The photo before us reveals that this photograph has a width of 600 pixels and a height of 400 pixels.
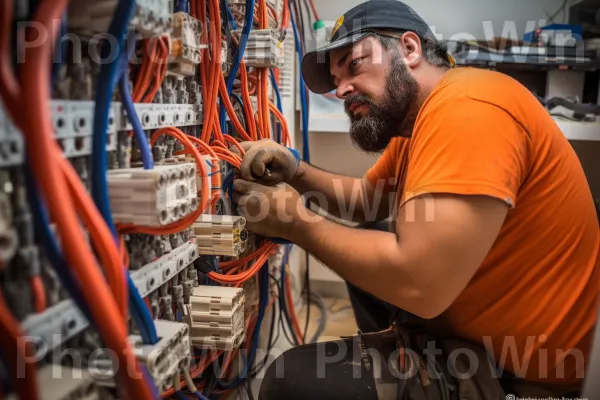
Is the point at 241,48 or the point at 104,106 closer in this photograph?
the point at 104,106

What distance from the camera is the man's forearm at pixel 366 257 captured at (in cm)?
79

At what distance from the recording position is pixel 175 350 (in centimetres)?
59

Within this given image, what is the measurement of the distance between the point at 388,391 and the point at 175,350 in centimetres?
52

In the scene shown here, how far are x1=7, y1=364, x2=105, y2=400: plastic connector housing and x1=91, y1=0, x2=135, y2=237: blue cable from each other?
165mm

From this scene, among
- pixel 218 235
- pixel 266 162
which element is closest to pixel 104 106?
pixel 218 235

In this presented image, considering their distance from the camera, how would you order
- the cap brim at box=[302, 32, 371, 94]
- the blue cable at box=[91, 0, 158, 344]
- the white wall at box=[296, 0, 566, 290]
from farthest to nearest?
1. the white wall at box=[296, 0, 566, 290]
2. the cap brim at box=[302, 32, 371, 94]
3. the blue cable at box=[91, 0, 158, 344]

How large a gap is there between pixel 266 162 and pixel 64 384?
629mm

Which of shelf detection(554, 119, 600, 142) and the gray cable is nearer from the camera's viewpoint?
shelf detection(554, 119, 600, 142)

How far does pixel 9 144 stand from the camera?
0.42 meters

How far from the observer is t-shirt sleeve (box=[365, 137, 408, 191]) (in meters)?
1.32

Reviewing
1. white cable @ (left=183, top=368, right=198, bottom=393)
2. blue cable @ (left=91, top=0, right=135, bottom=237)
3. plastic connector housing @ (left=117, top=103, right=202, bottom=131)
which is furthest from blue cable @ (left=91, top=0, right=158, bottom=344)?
white cable @ (left=183, top=368, right=198, bottom=393)

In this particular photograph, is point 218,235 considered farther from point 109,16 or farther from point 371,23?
point 371,23

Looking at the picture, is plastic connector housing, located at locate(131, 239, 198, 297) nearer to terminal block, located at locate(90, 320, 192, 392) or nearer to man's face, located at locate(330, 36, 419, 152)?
terminal block, located at locate(90, 320, 192, 392)

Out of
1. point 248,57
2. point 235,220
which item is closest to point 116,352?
point 235,220
